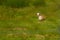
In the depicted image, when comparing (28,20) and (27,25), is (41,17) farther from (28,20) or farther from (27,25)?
(27,25)

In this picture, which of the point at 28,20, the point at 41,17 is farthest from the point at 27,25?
the point at 41,17

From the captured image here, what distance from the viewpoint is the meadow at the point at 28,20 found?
19191mm

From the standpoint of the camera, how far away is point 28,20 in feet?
73.6

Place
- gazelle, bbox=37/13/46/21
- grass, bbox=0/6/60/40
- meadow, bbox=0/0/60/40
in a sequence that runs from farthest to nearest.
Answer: gazelle, bbox=37/13/46/21 → meadow, bbox=0/0/60/40 → grass, bbox=0/6/60/40

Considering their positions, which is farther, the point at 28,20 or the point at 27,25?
the point at 28,20

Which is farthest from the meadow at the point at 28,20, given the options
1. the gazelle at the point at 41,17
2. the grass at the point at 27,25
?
the gazelle at the point at 41,17

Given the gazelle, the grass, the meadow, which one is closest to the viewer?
the grass

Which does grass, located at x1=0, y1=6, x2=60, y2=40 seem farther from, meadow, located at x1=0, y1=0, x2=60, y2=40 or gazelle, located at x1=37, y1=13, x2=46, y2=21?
gazelle, located at x1=37, y1=13, x2=46, y2=21

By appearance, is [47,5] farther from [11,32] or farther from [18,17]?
[11,32]

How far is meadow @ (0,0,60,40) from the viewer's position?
1919 centimetres

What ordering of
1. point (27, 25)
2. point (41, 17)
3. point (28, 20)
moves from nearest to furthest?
point (27, 25)
point (28, 20)
point (41, 17)

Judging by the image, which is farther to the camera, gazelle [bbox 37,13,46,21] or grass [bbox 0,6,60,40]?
gazelle [bbox 37,13,46,21]

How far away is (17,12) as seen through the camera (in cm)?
2436

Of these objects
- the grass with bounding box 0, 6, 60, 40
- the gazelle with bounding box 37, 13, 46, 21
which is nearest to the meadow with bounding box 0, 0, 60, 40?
the grass with bounding box 0, 6, 60, 40
